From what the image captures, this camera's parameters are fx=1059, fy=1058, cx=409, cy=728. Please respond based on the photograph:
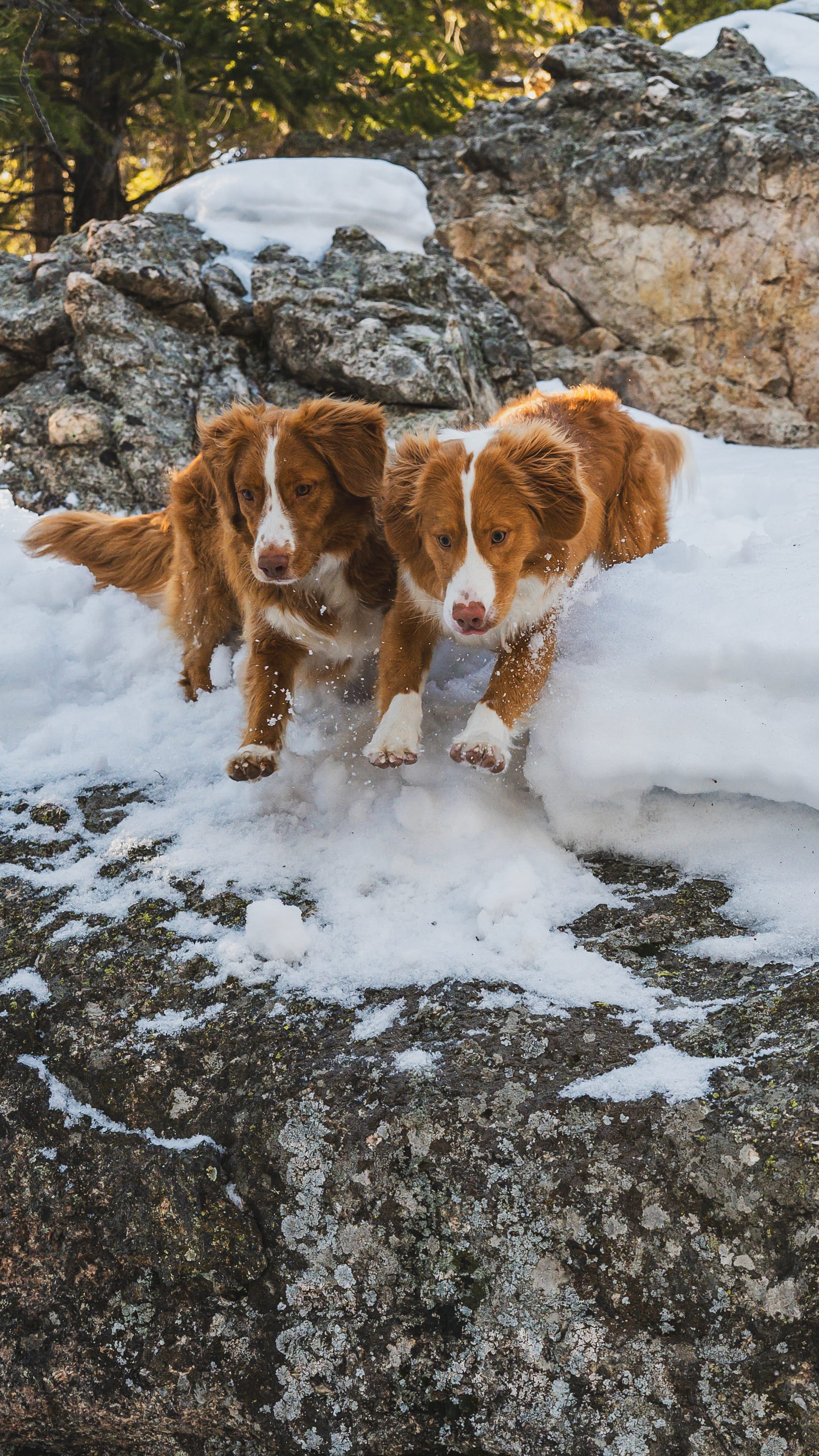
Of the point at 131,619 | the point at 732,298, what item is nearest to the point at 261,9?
the point at 732,298

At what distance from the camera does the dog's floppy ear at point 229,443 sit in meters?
3.75

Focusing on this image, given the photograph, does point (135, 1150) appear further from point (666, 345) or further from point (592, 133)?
point (592, 133)

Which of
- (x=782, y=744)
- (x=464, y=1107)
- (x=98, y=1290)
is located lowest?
(x=98, y=1290)

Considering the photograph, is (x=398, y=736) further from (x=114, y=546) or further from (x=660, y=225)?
(x=660, y=225)

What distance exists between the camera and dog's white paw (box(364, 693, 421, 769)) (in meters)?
3.20

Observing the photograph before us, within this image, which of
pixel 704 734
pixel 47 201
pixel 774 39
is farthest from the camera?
pixel 47 201

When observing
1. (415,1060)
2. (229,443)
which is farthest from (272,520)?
(415,1060)

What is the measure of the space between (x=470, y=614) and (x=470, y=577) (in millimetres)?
140

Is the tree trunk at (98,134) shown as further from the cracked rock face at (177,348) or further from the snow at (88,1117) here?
the snow at (88,1117)

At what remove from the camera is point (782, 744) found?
9.02 feet

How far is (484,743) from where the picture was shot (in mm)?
3107

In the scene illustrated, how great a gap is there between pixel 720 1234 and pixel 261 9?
8.25 meters

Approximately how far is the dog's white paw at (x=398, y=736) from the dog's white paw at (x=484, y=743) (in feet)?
0.42

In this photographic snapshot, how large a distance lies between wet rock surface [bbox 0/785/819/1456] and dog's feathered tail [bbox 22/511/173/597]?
2624mm
